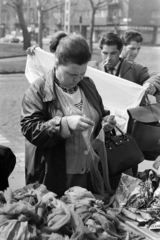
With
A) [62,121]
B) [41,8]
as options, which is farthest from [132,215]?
[41,8]

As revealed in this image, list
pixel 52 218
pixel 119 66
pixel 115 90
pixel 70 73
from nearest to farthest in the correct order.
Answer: pixel 52 218 < pixel 70 73 < pixel 115 90 < pixel 119 66

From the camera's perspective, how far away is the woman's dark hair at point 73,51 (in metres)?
2.27

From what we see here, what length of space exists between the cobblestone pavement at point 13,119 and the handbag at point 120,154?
1684 millimetres

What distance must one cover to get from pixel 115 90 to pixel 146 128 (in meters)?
0.60

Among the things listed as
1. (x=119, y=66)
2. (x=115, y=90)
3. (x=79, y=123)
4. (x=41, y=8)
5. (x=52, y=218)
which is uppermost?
(x=41, y=8)

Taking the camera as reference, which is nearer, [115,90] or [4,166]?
[4,166]

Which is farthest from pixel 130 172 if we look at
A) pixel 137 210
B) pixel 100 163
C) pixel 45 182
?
pixel 45 182

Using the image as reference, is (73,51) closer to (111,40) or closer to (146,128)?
(146,128)

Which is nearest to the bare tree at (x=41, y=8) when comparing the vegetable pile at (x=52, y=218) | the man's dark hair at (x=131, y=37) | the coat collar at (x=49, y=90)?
the man's dark hair at (x=131, y=37)

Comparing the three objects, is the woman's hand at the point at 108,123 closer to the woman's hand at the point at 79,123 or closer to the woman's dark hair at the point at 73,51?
the woman's hand at the point at 79,123

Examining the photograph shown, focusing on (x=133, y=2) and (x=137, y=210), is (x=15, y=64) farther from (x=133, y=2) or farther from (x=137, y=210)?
(x=137, y=210)

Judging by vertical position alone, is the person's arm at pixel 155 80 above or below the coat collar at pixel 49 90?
below

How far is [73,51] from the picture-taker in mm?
2270

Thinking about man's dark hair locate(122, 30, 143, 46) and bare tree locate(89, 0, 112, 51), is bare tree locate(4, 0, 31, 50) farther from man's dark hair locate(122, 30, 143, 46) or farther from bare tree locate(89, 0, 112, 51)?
man's dark hair locate(122, 30, 143, 46)
